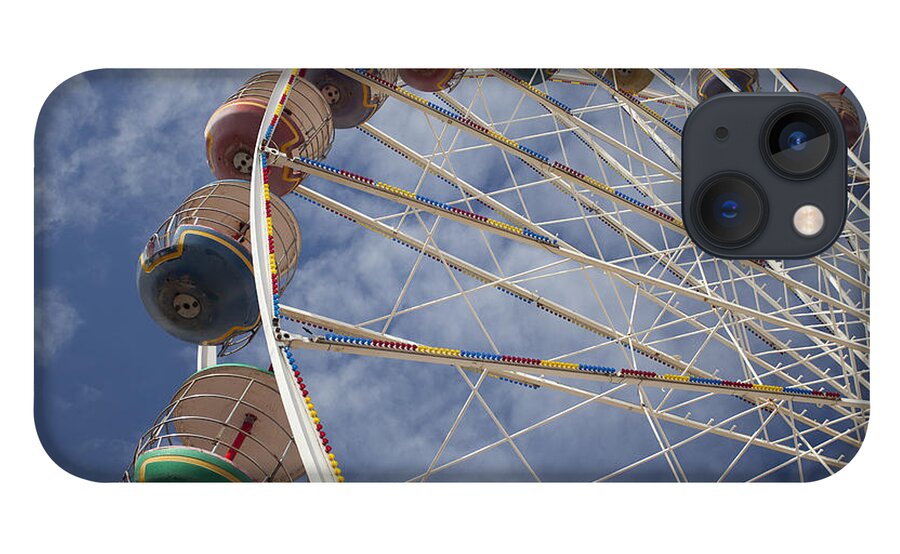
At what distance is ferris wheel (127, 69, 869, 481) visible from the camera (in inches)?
216

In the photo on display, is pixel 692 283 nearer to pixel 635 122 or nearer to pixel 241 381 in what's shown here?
pixel 635 122

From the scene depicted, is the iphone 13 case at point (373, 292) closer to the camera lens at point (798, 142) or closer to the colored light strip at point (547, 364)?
the colored light strip at point (547, 364)

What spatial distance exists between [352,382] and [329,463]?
1.64 meters

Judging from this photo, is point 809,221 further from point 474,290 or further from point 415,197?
point 415,197

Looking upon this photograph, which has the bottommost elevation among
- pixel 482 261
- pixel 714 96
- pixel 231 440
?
pixel 231 440

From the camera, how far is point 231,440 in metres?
6.22

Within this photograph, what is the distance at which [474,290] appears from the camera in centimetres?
771

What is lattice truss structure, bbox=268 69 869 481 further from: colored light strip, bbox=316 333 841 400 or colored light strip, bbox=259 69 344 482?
colored light strip, bbox=259 69 344 482

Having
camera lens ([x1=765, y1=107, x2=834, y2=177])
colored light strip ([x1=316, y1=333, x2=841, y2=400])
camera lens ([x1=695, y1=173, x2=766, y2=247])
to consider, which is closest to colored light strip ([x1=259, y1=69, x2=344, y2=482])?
colored light strip ([x1=316, y1=333, x2=841, y2=400])

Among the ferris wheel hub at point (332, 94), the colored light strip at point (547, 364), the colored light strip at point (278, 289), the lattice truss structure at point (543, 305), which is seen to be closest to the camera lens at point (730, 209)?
the lattice truss structure at point (543, 305)

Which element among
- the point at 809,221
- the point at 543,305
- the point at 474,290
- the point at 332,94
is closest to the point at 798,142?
the point at 809,221

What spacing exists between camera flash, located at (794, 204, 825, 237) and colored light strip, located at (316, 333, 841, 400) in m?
2.38

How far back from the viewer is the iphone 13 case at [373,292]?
17.5ft

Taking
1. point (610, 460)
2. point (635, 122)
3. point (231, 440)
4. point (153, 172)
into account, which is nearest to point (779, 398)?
point (610, 460)
